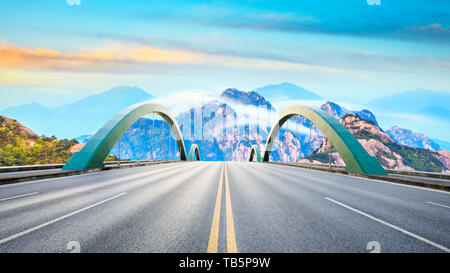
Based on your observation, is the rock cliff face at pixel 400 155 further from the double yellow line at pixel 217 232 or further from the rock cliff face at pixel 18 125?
the double yellow line at pixel 217 232

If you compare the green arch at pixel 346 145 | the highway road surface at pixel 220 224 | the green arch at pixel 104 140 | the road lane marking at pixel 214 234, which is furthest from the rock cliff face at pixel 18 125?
the road lane marking at pixel 214 234

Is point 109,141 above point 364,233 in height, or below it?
above

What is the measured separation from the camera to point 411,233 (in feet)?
16.4

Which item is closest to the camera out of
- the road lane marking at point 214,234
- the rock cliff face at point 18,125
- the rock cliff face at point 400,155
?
the road lane marking at point 214,234

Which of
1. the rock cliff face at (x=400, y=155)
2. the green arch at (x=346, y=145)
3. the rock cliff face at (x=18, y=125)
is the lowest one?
the rock cliff face at (x=400, y=155)

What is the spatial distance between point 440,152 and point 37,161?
758 ft

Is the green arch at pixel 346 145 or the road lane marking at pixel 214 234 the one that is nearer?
the road lane marking at pixel 214 234

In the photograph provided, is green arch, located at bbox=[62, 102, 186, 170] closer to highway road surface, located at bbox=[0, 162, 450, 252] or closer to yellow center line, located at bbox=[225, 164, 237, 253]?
highway road surface, located at bbox=[0, 162, 450, 252]

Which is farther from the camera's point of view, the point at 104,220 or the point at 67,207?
the point at 67,207

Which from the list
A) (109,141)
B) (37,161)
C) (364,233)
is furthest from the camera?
(37,161)

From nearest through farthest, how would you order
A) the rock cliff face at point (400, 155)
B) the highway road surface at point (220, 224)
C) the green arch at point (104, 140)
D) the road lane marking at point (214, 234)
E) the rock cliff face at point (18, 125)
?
the road lane marking at point (214, 234) < the highway road surface at point (220, 224) < the green arch at point (104, 140) < the rock cliff face at point (18, 125) < the rock cliff face at point (400, 155)

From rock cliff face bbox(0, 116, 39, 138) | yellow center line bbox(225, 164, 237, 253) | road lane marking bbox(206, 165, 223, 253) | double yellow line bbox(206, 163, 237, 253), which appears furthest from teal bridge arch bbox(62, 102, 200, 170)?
rock cliff face bbox(0, 116, 39, 138)
